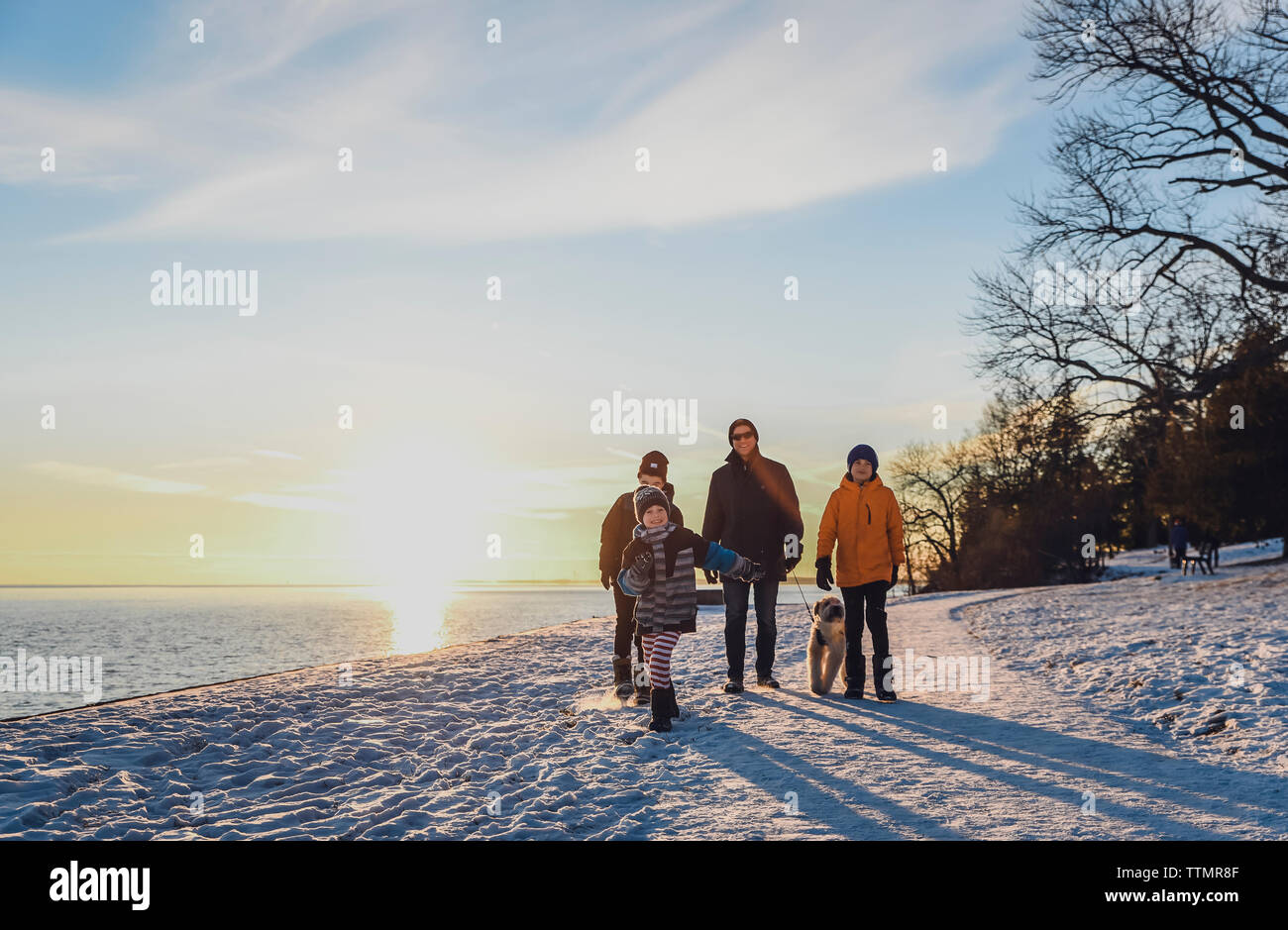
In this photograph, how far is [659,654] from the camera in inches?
262

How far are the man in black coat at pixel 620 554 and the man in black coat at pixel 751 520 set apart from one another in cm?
78

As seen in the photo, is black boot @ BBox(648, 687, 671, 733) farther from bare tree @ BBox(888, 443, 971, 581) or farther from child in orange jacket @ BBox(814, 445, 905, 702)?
bare tree @ BBox(888, 443, 971, 581)

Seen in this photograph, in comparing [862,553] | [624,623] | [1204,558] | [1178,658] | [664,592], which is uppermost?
[862,553]

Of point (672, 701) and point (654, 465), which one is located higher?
point (654, 465)

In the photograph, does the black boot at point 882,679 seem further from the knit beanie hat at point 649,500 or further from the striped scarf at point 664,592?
the knit beanie hat at point 649,500

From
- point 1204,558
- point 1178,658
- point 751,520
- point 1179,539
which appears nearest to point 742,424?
point 751,520

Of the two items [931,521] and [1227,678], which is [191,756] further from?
[931,521]

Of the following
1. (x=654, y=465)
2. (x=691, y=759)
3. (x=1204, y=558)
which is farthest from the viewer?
(x=1204, y=558)

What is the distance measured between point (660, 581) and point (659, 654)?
544 millimetres

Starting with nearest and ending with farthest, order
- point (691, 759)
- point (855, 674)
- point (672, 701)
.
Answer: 1. point (691, 759)
2. point (672, 701)
3. point (855, 674)

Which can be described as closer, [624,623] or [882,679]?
[882,679]

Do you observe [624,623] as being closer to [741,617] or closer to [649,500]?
[741,617]
